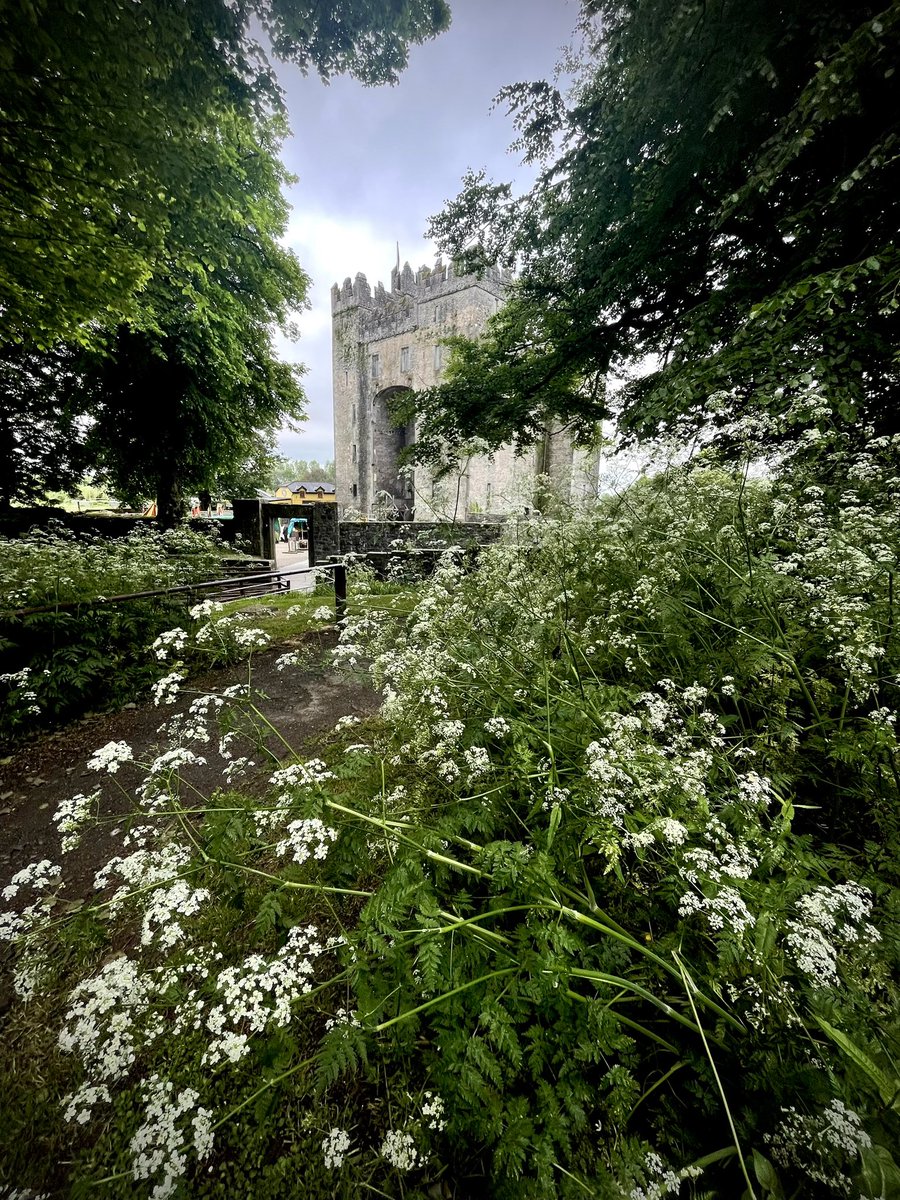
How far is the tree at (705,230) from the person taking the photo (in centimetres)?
394

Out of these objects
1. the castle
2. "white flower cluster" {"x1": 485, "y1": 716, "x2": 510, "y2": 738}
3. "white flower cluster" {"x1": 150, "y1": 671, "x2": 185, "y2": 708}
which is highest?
the castle

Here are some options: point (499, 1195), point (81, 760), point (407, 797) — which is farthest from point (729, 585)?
point (81, 760)

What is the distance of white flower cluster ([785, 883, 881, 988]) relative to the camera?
1.23m

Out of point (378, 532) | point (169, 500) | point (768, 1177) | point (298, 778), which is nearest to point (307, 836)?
point (298, 778)

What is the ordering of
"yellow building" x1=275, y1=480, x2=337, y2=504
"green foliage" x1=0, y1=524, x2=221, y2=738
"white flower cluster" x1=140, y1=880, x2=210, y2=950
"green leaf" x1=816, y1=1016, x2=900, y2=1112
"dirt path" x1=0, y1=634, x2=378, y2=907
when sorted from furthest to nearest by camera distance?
"yellow building" x1=275, y1=480, x2=337, y2=504, "green foliage" x1=0, y1=524, x2=221, y2=738, "dirt path" x1=0, y1=634, x2=378, y2=907, "white flower cluster" x1=140, y1=880, x2=210, y2=950, "green leaf" x1=816, y1=1016, x2=900, y2=1112

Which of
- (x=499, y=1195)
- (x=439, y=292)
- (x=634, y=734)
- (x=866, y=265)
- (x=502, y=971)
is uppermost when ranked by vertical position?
(x=439, y=292)

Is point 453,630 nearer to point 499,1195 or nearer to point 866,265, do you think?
point 499,1195

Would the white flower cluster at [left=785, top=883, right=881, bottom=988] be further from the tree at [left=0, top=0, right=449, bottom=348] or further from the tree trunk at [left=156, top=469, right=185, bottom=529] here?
the tree trunk at [left=156, top=469, right=185, bottom=529]

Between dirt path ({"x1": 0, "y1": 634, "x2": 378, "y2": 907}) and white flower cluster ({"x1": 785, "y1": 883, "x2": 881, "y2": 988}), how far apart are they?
2.19 meters

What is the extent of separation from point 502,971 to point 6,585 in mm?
6701

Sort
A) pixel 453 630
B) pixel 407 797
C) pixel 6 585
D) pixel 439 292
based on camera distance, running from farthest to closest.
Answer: pixel 439 292
pixel 6 585
pixel 453 630
pixel 407 797

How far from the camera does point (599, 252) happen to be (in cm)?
682

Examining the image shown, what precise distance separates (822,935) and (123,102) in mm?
8339

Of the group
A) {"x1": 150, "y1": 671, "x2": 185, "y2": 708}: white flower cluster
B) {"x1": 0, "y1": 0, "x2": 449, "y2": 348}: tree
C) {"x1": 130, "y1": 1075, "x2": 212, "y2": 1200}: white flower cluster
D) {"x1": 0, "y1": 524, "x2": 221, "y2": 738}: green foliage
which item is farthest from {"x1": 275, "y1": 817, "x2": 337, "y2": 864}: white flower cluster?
{"x1": 0, "y1": 0, "x2": 449, "y2": 348}: tree
